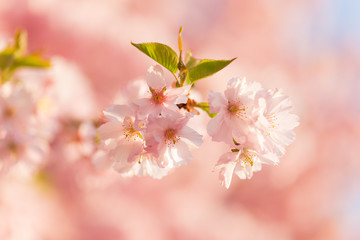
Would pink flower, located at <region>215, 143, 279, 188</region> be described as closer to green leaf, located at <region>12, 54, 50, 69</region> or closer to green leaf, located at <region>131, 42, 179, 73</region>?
green leaf, located at <region>131, 42, 179, 73</region>

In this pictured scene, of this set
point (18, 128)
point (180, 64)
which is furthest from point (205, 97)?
point (180, 64)

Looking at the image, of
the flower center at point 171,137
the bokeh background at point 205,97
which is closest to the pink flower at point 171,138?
the flower center at point 171,137

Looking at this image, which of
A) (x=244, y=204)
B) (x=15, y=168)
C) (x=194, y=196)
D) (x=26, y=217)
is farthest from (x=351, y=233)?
(x=15, y=168)

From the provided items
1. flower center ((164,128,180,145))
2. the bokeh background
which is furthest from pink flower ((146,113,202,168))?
the bokeh background

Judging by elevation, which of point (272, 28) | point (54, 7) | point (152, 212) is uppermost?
point (54, 7)

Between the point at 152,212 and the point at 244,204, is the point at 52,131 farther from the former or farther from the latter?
the point at 244,204

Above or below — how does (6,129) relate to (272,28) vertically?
below
